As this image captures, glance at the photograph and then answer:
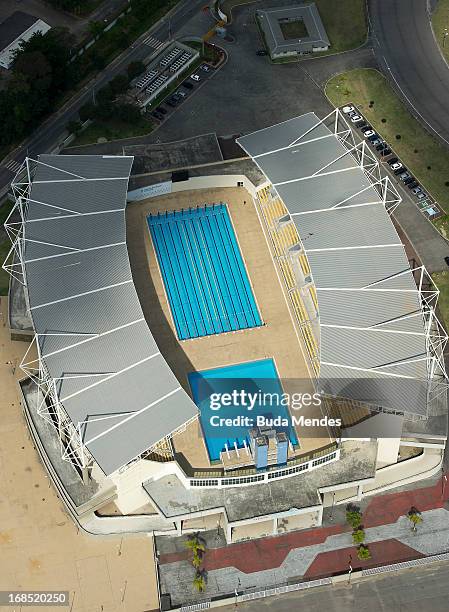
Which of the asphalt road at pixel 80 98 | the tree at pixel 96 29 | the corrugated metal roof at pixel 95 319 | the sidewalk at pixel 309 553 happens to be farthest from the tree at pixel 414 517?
the tree at pixel 96 29

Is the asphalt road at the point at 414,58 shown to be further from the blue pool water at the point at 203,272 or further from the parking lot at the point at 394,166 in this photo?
the blue pool water at the point at 203,272

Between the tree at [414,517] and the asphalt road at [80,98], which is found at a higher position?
the asphalt road at [80,98]

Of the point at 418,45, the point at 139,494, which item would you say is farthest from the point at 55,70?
the point at 139,494

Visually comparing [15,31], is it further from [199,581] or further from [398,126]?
[199,581]

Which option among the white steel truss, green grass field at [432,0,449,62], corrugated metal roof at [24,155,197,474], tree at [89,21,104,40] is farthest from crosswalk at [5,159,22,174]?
green grass field at [432,0,449,62]

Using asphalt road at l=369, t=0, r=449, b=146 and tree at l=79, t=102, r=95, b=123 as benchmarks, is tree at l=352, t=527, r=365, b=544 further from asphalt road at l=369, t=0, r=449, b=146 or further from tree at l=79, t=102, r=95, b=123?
tree at l=79, t=102, r=95, b=123
